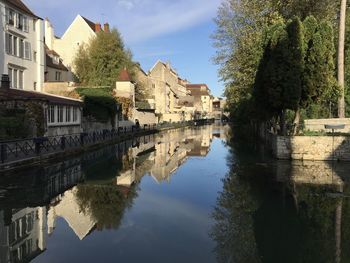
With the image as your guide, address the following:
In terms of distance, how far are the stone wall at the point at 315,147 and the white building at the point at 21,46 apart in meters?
26.9

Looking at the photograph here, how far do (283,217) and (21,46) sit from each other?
37.6m

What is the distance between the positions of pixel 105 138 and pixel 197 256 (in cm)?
2973

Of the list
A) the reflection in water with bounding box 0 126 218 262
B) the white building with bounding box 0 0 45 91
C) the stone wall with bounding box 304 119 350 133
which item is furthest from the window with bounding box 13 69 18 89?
the stone wall with bounding box 304 119 350 133

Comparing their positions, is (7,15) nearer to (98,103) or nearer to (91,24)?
(98,103)

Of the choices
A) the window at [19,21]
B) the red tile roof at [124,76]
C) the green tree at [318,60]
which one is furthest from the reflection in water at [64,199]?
the red tile roof at [124,76]

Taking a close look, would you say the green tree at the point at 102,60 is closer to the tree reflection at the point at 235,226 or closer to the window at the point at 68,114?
the window at the point at 68,114

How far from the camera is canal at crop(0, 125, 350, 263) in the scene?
784 cm

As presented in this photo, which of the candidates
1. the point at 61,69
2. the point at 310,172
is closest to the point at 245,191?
the point at 310,172

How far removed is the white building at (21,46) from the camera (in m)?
37.8

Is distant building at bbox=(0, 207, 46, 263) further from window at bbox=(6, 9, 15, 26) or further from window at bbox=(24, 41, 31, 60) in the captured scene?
window at bbox=(24, 41, 31, 60)

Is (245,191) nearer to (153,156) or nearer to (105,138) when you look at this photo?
(153,156)

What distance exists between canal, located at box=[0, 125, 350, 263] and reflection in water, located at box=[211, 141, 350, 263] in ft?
0.08

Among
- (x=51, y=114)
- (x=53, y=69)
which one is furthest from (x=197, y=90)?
(x=51, y=114)

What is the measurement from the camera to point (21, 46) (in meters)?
41.4
